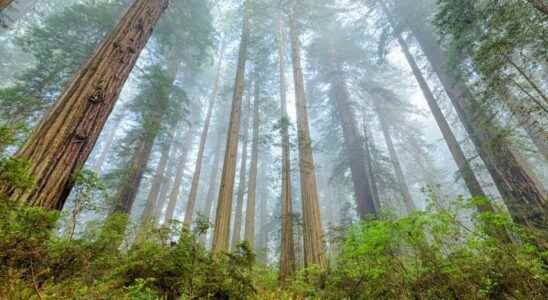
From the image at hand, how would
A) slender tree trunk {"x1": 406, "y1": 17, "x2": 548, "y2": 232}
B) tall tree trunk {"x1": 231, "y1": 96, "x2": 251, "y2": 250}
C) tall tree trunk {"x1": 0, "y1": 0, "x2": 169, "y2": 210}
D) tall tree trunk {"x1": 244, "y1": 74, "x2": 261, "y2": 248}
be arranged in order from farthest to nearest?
tall tree trunk {"x1": 231, "y1": 96, "x2": 251, "y2": 250}, tall tree trunk {"x1": 244, "y1": 74, "x2": 261, "y2": 248}, slender tree trunk {"x1": 406, "y1": 17, "x2": 548, "y2": 232}, tall tree trunk {"x1": 0, "y1": 0, "x2": 169, "y2": 210}

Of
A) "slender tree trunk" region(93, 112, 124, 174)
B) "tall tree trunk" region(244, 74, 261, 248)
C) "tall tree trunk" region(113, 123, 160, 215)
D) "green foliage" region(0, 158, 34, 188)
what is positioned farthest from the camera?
"slender tree trunk" region(93, 112, 124, 174)

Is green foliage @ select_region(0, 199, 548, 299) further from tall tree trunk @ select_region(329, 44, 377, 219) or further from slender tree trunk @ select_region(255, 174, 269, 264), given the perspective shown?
slender tree trunk @ select_region(255, 174, 269, 264)

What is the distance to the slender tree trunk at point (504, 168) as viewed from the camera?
4652 mm

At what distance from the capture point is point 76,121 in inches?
110

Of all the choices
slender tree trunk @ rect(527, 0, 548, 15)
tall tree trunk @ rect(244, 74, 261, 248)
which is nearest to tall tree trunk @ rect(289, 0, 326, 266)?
tall tree trunk @ rect(244, 74, 261, 248)

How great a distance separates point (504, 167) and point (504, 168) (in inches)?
0.9

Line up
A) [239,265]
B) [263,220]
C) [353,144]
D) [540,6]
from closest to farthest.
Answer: [239,265], [540,6], [353,144], [263,220]

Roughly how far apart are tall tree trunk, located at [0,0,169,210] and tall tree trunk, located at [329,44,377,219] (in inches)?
277

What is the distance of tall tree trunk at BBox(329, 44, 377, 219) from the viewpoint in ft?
29.0

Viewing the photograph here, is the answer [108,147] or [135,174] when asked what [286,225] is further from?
[108,147]

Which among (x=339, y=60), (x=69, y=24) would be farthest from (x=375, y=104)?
(x=69, y=24)

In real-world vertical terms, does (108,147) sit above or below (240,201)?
above

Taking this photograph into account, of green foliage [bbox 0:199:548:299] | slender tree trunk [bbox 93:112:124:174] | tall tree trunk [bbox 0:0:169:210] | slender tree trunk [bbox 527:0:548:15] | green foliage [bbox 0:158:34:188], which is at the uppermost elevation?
slender tree trunk [bbox 93:112:124:174]

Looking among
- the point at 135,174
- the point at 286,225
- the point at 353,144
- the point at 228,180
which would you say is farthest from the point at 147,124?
the point at 353,144
